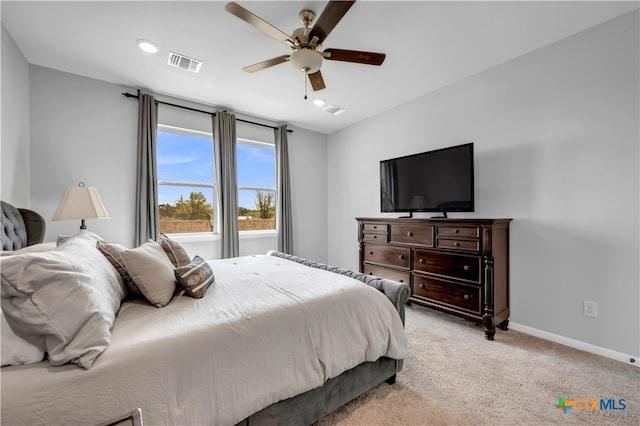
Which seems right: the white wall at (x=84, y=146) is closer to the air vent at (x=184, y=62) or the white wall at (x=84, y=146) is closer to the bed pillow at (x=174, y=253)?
the air vent at (x=184, y=62)

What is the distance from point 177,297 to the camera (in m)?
1.55

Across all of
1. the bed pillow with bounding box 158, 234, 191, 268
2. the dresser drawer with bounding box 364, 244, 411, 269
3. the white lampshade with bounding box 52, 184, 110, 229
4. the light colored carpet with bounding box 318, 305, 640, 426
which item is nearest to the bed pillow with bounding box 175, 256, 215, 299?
the bed pillow with bounding box 158, 234, 191, 268

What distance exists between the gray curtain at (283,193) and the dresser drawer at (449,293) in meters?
2.18

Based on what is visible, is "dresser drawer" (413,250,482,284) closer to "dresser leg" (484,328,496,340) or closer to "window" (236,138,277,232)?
"dresser leg" (484,328,496,340)

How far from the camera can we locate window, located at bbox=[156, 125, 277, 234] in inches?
138

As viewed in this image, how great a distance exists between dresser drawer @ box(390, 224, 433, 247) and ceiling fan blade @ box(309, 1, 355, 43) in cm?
211

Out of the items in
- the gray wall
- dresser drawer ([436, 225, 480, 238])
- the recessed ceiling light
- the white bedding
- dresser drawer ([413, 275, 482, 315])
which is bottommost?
dresser drawer ([413, 275, 482, 315])

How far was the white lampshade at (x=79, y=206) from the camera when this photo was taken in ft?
7.74

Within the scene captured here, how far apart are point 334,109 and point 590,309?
141 inches

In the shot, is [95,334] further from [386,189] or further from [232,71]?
[386,189]

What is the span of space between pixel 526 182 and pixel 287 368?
2.82 m

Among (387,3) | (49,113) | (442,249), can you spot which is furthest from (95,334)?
(49,113)

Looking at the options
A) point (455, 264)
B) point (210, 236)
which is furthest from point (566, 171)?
point (210, 236)

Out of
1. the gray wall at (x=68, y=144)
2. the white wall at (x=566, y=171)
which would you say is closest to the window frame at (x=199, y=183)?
the gray wall at (x=68, y=144)
